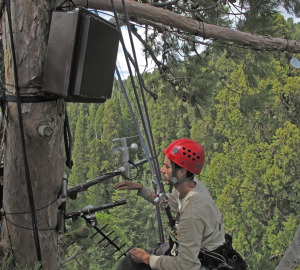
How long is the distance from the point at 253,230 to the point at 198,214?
18.6 m

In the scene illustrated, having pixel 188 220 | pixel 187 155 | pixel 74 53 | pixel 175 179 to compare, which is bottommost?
pixel 188 220

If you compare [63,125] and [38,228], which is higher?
[63,125]

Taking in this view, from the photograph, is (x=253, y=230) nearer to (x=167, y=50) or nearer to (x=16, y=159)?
(x=167, y=50)

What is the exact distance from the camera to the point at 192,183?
2.48 metres

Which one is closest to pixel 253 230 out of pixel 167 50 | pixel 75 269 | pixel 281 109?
pixel 281 109

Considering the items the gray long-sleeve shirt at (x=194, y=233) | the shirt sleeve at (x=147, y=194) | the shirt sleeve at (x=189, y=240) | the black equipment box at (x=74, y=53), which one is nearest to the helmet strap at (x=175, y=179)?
the gray long-sleeve shirt at (x=194, y=233)

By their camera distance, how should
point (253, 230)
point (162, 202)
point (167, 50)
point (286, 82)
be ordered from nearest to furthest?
point (162, 202) < point (167, 50) < point (286, 82) < point (253, 230)

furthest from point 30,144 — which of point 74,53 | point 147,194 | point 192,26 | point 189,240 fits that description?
point 192,26

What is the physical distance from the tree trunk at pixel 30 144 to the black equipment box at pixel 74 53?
0.32ft

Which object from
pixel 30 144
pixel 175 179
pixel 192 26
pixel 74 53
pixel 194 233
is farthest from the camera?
pixel 192 26

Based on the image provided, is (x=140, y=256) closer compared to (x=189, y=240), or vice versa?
(x=189, y=240)

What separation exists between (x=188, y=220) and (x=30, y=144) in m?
1.13

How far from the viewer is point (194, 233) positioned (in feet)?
6.88

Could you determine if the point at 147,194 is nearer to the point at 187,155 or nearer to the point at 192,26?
the point at 187,155
